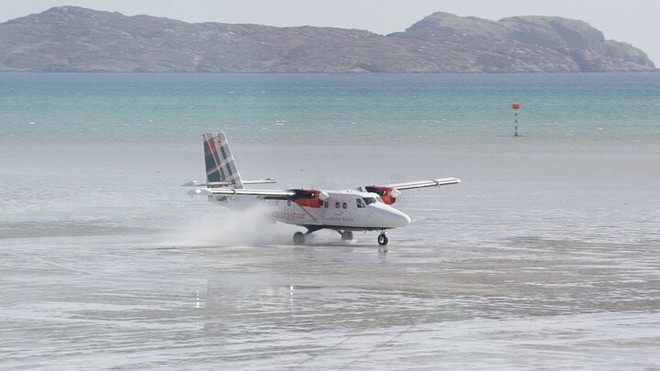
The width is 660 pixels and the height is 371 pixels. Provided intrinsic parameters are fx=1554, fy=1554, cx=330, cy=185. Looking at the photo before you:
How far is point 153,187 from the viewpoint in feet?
255

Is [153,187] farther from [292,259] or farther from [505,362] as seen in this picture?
[505,362]

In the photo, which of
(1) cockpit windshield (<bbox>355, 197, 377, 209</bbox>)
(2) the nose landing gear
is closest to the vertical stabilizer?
(1) cockpit windshield (<bbox>355, 197, 377, 209</bbox>)

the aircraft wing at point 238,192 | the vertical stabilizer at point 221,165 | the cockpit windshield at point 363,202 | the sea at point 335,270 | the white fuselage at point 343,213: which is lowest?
the sea at point 335,270

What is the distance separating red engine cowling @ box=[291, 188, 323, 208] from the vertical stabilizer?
5146 mm

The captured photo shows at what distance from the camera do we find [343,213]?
55219 millimetres

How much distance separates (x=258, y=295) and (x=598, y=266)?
1196cm

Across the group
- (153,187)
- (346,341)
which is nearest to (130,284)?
(346,341)

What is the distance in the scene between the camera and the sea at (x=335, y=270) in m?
35.3

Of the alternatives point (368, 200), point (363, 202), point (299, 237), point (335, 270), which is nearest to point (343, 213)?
point (363, 202)

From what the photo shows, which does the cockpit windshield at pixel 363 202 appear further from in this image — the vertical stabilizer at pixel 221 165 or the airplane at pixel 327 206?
the vertical stabilizer at pixel 221 165

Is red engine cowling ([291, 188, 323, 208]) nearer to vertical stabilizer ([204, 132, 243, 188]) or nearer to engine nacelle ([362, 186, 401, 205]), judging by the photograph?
engine nacelle ([362, 186, 401, 205])

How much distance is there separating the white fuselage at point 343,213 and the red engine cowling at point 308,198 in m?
0.08

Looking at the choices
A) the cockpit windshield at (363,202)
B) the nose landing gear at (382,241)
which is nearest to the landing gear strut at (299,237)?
the cockpit windshield at (363,202)

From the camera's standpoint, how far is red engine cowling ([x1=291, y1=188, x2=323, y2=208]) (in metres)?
55.8
